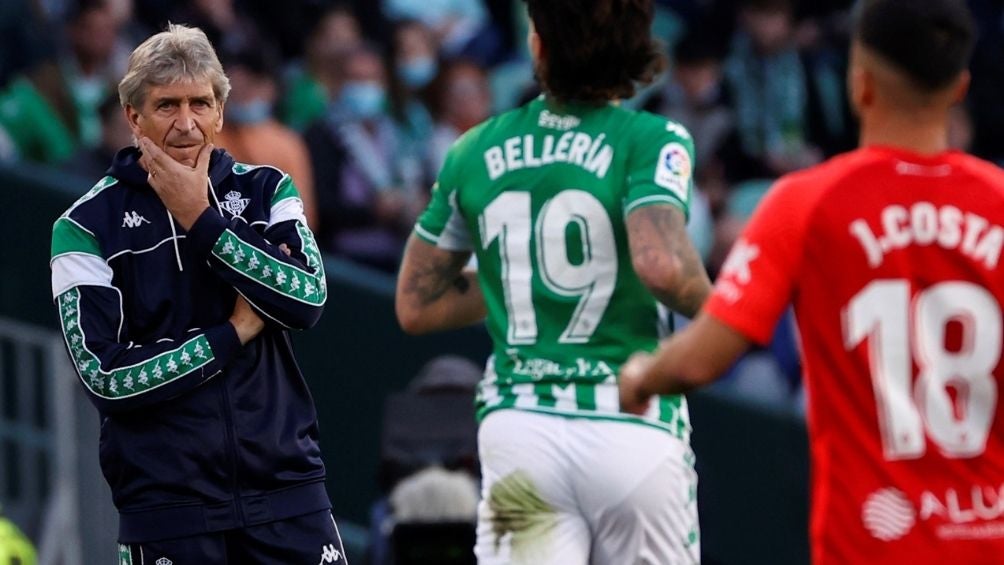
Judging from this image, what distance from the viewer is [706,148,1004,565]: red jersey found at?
4.20m

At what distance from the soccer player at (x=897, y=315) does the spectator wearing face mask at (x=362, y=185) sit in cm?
707

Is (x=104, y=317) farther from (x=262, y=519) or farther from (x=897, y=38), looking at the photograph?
(x=897, y=38)

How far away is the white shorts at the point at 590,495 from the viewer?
5277mm

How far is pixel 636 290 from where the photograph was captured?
17.6 feet

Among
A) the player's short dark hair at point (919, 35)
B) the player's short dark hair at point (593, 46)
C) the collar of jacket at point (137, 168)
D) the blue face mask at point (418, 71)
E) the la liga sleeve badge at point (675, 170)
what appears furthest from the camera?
the blue face mask at point (418, 71)

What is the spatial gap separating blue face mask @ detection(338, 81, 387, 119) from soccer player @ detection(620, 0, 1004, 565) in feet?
25.4

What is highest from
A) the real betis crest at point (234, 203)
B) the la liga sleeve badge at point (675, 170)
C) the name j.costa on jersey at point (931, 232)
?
the real betis crest at point (234, 203)

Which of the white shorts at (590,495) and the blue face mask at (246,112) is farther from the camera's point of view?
the blue face mask at (246,112)

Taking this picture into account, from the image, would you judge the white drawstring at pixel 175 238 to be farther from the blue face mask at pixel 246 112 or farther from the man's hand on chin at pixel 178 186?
the blue face mask at pixel 246 112

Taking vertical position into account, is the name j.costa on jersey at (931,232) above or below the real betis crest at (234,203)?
below

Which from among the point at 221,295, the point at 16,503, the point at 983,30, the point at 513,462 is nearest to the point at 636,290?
the point at 513,462

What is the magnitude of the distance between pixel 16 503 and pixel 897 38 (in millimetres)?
6842

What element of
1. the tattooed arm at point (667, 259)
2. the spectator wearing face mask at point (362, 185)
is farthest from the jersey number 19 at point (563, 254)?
the spectator wearing face mask at point (362, 185)

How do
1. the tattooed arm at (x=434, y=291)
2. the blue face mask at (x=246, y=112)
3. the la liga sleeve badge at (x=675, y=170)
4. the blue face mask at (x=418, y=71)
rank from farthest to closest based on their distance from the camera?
the blue face mask at (x=418, y=71)
the blue face mask at (x=246, y=112)
the tattooed arm at (x=434, y=291)
the la liga sleeve badge at (x=675, y=170)
